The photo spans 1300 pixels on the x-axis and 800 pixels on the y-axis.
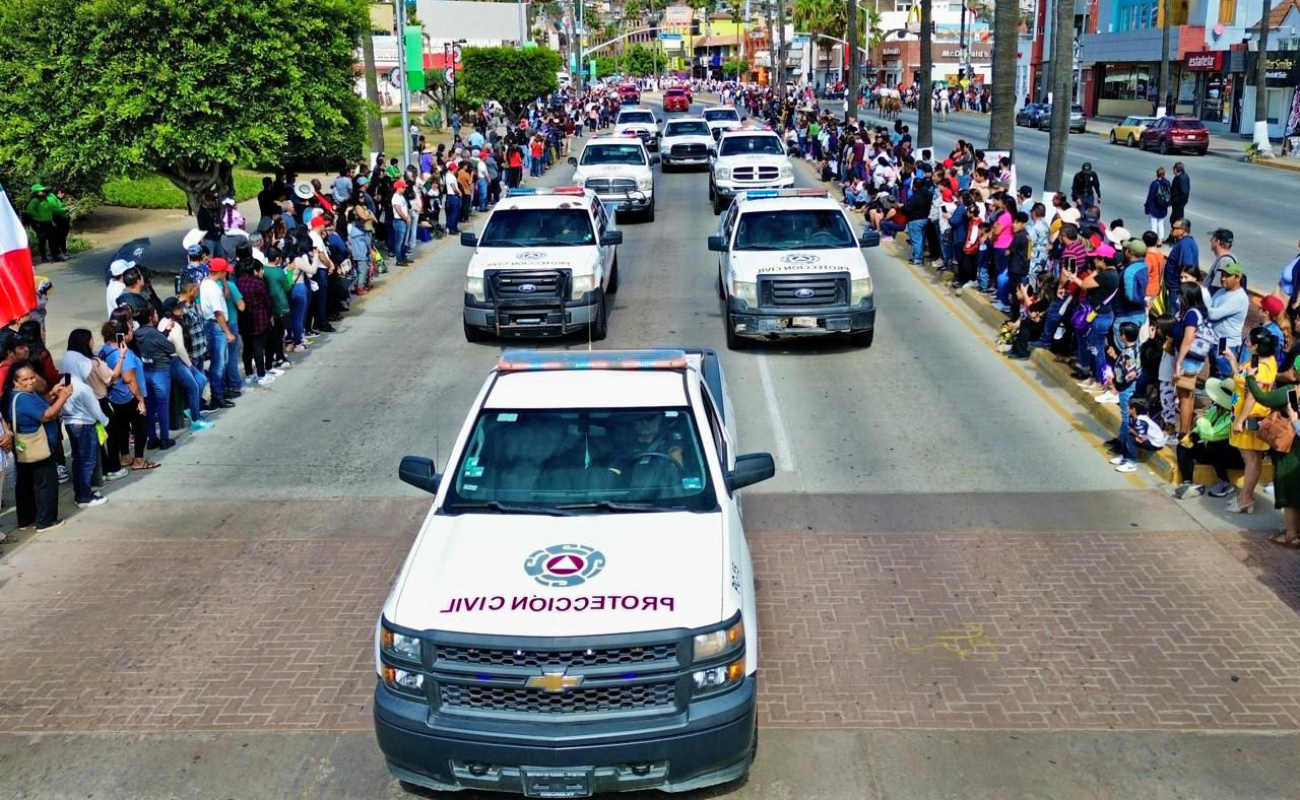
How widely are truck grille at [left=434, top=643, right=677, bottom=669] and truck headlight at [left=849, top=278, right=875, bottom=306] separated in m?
10.8

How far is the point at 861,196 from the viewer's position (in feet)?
102

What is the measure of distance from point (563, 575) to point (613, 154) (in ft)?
85.3

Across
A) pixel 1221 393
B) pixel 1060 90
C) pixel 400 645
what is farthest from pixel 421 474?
pixel 1060 90

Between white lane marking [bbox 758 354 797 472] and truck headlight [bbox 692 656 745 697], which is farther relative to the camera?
white lane marking [bbox 758 354 797 472]

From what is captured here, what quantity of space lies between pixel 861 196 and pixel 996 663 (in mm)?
24524

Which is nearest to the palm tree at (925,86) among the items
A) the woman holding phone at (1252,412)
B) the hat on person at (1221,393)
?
the hat on person at (1221,393)

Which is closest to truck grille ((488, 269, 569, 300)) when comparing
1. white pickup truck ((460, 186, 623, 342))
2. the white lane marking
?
white pickup truck ((460, 186, 623, 342))

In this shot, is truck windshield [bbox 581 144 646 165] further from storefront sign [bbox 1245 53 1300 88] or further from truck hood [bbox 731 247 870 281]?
storefront sign [bbox 1245 53 1300 88]

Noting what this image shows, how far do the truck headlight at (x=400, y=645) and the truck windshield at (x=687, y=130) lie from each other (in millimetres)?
38057

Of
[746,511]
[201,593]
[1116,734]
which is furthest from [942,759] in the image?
[201,593]

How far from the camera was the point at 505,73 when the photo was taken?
206 feet

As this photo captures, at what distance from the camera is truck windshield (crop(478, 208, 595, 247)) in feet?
59.1

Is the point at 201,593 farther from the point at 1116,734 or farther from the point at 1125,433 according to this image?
the point at 1125,433

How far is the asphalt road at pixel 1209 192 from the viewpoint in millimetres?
23531
